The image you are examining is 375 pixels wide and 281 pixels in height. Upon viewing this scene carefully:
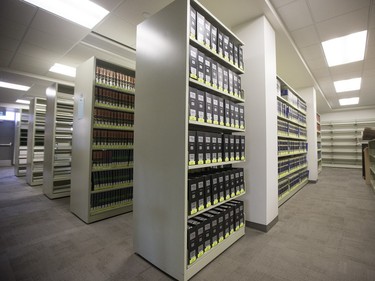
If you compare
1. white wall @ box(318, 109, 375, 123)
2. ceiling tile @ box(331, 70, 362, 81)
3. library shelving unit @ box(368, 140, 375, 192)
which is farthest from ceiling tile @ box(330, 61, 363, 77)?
white wall @ box(318, 109, 375, 123)

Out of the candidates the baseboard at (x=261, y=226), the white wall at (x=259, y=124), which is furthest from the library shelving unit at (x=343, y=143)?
the baseboard at (x=261, y=226)

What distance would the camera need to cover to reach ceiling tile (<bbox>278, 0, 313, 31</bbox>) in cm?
250

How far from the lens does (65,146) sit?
156 inches

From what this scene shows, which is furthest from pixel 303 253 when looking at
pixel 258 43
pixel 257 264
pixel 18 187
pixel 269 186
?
pixel 18 187

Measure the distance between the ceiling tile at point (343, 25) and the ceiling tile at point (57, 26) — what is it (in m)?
3.75

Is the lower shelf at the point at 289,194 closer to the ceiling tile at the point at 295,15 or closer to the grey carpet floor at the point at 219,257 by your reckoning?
the grey carpet floor at the point at 219,257

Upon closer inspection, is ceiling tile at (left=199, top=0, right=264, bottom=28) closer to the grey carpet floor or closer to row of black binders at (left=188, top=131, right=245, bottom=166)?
row of black binders at (left=188, top=131, right=245, bottom=166)

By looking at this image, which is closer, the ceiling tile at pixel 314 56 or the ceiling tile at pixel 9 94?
the ceiling tile at pixel 314 56

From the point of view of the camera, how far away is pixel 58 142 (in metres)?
3.97

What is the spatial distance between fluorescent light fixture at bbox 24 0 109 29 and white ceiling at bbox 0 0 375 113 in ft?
0.37

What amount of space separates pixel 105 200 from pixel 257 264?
6.91 ft

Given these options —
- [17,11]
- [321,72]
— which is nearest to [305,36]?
[321,72]

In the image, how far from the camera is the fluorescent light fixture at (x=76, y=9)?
2571 millimetres

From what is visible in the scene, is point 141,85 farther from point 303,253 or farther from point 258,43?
point 303,253
